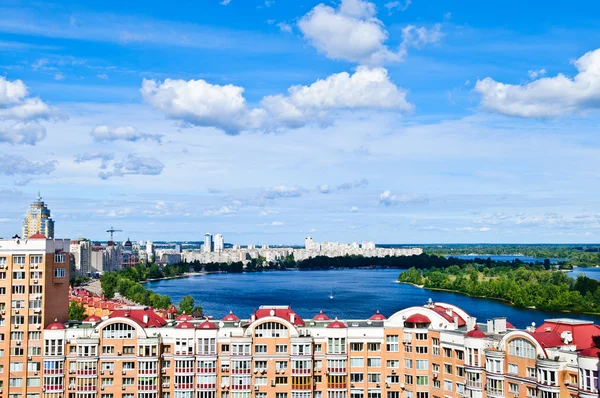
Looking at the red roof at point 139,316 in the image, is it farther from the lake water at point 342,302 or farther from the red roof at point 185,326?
the lake water at point 342,302

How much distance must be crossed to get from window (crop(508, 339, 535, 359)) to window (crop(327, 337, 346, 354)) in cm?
414

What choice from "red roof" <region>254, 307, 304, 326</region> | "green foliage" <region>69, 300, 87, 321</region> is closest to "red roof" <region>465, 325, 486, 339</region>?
"red roof" <region>254, 307, 304, 326</region>

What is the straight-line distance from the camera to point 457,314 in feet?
56.5

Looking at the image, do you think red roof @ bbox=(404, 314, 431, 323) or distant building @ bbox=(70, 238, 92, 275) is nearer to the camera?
red roof @ bbox=(404, 314, 431, 323)

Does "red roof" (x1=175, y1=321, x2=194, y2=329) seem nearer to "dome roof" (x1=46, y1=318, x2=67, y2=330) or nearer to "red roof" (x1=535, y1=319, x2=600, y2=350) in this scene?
"dome roof" (x1=46, y1=318, x2=67, y2=330)

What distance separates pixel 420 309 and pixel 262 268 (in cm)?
11000

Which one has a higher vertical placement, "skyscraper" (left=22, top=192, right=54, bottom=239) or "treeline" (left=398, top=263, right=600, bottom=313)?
"skyscraper" (left=22, top=192, right=54, bottom=239)

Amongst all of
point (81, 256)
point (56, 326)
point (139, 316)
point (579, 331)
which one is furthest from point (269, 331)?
point (81, 256)

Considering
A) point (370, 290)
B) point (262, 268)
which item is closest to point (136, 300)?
point (370, 290)

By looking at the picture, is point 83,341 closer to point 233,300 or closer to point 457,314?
point 457,314

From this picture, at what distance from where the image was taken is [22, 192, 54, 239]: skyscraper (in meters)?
92.2

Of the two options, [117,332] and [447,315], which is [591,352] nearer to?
[447,315]

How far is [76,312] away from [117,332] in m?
18.0

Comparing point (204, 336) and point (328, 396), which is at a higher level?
point (204, 336)
